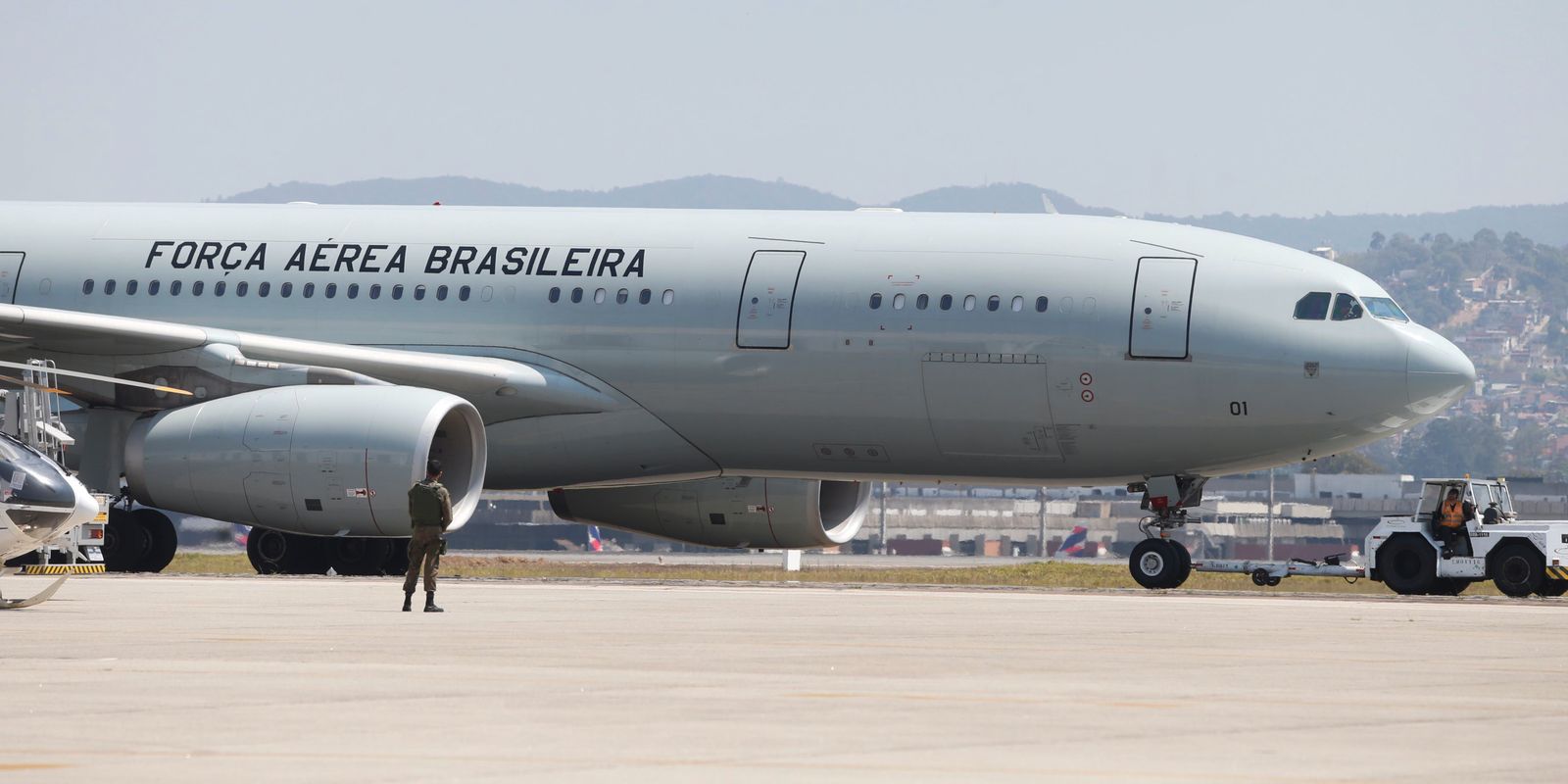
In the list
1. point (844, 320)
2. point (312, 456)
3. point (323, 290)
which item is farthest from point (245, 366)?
point (844, 320)

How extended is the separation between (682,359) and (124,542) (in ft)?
22.0

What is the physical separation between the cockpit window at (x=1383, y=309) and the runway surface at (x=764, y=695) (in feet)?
18.3

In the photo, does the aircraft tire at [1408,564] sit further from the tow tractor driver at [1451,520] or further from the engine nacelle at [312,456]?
the engine nacelle at [312,456]

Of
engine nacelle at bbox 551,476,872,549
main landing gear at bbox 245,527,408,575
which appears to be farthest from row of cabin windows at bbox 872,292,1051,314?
main landing gear at bbox 245,527,408,575

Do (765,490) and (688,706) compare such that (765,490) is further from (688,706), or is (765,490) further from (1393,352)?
(688,706)

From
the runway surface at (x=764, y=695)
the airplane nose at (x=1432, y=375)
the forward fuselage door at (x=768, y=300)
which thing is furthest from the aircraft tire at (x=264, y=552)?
the airplane nose at (x=1432, y=375)

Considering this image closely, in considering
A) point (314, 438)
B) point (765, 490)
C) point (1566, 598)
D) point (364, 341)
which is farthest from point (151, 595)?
point (1566, 598)

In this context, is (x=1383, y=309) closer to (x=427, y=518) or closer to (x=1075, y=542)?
(x=427, y=518)

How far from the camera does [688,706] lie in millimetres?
10594

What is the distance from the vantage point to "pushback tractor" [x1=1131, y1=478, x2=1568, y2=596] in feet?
82.7

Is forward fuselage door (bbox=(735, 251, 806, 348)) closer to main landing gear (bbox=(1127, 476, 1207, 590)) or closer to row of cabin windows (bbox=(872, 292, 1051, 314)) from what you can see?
row of cabin windows (bbox=(872, 292, 1051, 314))

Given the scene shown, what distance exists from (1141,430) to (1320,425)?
1786mm

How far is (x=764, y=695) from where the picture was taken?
11195mm

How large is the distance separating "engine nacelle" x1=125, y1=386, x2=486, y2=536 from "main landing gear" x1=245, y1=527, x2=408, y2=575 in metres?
2.71
